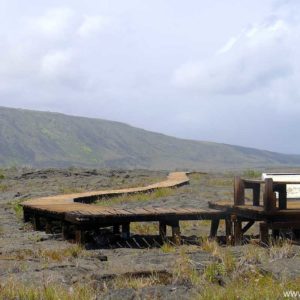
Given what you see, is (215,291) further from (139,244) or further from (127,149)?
(127,149)

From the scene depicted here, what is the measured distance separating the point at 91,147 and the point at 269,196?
167251mm

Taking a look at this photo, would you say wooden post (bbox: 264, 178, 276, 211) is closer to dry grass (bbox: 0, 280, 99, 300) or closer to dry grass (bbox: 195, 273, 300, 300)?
dry grass (bbox: 195, 273, 300, 300)

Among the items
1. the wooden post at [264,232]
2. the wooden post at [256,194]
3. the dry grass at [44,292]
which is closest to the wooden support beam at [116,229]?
the wooden post at [256,194]

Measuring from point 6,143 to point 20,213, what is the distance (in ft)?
505

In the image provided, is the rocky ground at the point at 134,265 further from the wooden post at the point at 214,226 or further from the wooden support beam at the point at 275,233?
the wooden support beam at the point at 275,233

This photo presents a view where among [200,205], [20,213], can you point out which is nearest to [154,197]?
[200,205]

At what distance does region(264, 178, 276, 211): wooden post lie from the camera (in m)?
9.66

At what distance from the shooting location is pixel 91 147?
176000 mm

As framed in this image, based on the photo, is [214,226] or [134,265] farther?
[214,226]

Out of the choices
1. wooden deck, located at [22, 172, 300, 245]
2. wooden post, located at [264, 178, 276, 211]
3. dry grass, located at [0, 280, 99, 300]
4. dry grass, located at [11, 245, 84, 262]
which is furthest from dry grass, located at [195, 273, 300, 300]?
wooden deck, located at [22, 172, 300, 245]

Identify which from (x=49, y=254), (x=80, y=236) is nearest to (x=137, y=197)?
(x=80, y=236)

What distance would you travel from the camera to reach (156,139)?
192m

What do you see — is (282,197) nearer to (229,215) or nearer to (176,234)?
(229,215)

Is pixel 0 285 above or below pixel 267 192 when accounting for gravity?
below
